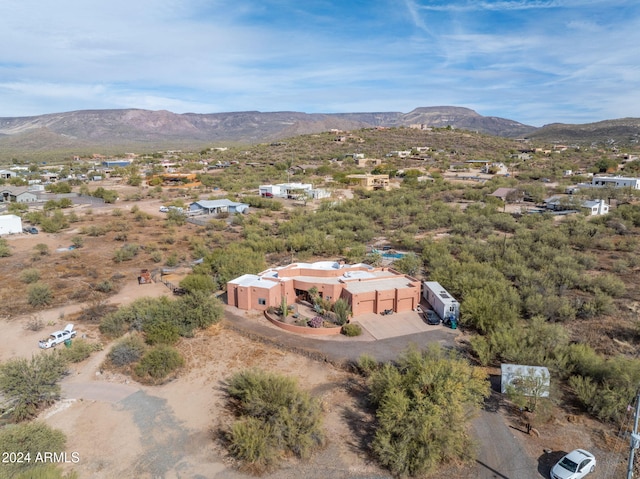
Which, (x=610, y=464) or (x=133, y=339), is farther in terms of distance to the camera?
(x=133, y=339)

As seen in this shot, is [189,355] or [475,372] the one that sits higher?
[475,372]

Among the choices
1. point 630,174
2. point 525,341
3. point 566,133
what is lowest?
point 525,341

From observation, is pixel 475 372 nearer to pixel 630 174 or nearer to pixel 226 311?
pixel 226 311

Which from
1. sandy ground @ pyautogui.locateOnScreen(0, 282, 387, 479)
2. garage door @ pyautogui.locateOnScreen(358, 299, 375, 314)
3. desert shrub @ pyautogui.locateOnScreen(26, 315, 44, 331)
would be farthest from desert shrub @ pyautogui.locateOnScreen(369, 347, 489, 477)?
desert shrub @ pyautogui.locateOnScreen(26, 315, 44, 331)

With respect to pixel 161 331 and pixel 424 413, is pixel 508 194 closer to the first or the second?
pixel 424 413

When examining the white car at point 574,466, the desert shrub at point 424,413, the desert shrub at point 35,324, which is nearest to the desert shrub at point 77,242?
the desert shrub at point 35,324

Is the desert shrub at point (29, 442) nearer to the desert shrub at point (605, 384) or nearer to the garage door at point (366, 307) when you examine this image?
the garage door at point (366, 307)

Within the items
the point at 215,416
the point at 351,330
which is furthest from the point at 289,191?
the point at 215,416

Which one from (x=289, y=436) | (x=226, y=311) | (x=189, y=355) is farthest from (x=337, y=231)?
(x=289, y=436)
